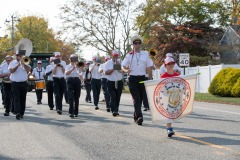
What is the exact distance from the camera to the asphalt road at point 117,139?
8.21 metres

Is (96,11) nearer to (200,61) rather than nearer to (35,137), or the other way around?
(200,61)

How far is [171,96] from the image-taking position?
32.6 ft

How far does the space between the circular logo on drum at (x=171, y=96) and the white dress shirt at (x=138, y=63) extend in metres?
2.33

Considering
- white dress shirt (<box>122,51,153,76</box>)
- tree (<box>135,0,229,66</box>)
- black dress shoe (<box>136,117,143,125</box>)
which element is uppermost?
tree (<box>135,0,229,66</box>)

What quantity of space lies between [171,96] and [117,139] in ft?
4.55

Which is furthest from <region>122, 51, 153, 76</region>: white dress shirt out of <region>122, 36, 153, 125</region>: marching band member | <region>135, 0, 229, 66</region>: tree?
<region>135, 0, 229, 66</region>: tree

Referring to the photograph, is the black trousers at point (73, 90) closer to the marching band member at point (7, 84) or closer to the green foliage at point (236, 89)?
the marching band member at point (7, 84)

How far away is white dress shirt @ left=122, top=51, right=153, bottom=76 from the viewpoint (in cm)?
1227

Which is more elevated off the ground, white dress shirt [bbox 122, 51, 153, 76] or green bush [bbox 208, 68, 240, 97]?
white dress shirt [bbox 122, 51, 153, 76]

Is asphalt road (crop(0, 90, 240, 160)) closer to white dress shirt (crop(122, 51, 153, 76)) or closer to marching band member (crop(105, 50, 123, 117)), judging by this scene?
marching band member (crop(105, 50, 123, 117))

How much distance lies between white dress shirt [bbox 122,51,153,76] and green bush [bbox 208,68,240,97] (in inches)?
545

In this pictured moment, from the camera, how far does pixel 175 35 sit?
53188 millimetres

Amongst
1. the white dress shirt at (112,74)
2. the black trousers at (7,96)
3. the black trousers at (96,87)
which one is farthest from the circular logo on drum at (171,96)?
the black trousers at (96,87)

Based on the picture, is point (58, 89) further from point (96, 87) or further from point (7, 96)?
point (96, 87)
